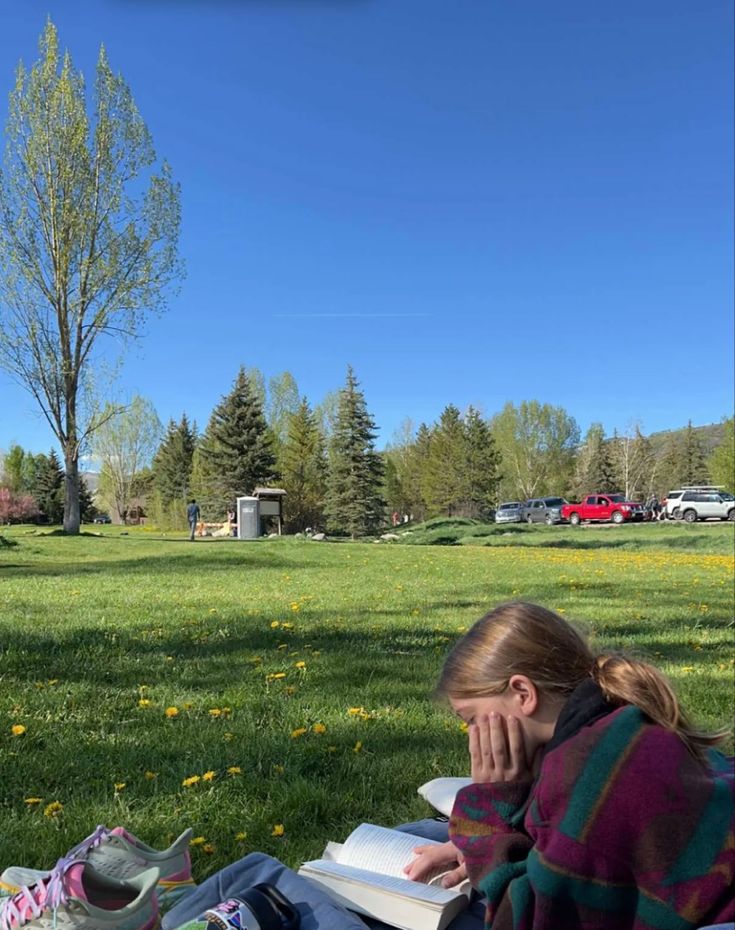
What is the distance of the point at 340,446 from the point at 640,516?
1692cm

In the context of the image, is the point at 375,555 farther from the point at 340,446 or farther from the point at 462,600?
the point at 340,446

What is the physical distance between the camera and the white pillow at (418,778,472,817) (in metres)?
2.71

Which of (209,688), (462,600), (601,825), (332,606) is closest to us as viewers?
(601,825)

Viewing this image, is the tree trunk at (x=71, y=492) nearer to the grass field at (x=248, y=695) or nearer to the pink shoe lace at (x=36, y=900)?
the grass field at (x=248, y=695)

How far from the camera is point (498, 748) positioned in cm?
185

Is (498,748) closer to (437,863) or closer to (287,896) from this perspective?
(437,863)

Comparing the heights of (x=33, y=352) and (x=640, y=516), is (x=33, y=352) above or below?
above

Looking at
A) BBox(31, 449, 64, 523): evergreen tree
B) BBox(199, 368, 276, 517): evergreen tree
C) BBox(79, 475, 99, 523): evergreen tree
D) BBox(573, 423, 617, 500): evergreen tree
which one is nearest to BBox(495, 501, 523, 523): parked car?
BBox(199, 368, 276, 517): evergreen tree

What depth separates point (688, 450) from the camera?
68.8 meters

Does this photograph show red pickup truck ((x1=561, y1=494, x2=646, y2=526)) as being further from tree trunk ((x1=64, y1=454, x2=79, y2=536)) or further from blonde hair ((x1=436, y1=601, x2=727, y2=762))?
blonde hair ((x1=436, y1=601, x2=727, y2=762))

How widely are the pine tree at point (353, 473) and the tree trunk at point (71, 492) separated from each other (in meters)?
15.7

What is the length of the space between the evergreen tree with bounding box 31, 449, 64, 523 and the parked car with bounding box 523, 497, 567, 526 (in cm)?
3644

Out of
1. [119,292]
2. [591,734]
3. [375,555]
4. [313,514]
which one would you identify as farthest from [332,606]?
[313,514]

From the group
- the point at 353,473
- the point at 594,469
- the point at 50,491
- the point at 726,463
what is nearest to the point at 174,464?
the point at 50,491
